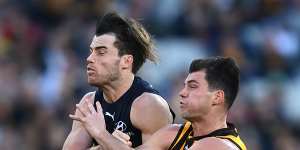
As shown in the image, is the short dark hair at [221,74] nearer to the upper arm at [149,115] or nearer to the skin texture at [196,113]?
the skin texture at [196,113]

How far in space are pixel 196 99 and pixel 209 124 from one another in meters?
0.22

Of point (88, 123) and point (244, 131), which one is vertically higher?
point (88, 123)

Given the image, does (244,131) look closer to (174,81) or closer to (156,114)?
(174,81)

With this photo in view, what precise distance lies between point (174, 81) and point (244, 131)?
1.26 meters

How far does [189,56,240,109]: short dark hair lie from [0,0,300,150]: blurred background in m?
5.51

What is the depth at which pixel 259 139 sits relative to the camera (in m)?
13.8

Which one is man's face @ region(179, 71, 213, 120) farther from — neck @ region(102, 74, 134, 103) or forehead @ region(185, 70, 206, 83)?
neck @ region(102, 74, 134, 103)

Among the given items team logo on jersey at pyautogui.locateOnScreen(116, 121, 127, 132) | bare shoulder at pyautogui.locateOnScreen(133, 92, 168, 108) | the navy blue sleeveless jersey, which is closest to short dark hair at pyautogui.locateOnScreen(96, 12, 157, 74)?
the navy blue sleeveless jersey

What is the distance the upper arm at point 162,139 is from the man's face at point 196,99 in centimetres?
24

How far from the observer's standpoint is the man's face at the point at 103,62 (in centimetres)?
851

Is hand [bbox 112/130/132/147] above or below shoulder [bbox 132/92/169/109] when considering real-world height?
below

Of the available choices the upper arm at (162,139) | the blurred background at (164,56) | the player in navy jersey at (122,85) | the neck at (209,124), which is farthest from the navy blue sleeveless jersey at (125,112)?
the blurred background at (164,56)

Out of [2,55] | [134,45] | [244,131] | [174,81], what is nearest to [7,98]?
[2,55]

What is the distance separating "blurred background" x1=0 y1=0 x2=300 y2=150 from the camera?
1445 centimetres
